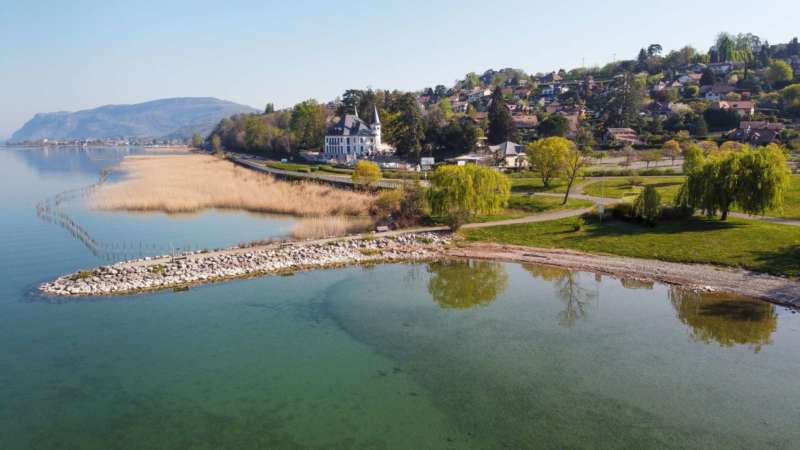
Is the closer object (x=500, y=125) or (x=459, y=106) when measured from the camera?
(x=500, y=125)

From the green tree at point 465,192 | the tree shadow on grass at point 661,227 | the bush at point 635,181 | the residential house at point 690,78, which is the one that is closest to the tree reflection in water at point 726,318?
the tree shadow on grass at point 661,227

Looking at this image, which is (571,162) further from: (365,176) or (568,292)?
(568,292)

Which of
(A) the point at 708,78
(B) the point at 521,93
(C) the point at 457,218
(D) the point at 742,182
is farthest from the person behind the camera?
(B) the point at 521,93

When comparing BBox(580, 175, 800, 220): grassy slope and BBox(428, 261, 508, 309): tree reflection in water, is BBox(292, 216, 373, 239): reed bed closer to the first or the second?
BBox(428, 261, 508, 309): tree reflection in water

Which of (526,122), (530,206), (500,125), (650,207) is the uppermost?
(526,122)

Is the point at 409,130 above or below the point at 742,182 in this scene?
above

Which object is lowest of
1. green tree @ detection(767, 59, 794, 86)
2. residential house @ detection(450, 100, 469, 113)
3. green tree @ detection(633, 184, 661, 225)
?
green tree @ detection(633, 184, 661, 225)

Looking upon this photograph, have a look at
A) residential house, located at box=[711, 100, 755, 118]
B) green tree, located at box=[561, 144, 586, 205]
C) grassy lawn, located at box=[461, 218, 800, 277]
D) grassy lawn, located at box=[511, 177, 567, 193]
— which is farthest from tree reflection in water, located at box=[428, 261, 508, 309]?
residential house, located at box=[711, 100, 755, 118]

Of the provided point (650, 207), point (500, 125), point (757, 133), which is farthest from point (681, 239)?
point (757, 133)
